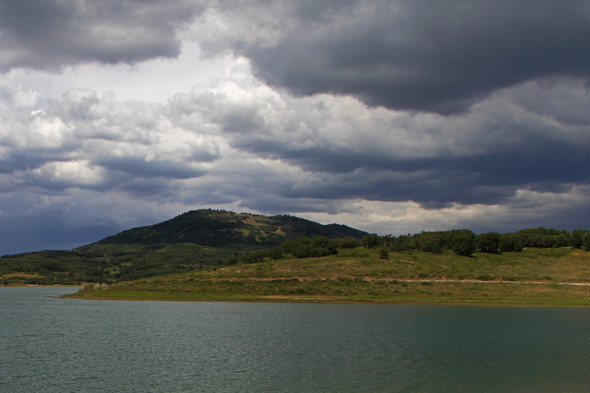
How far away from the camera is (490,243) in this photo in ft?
593

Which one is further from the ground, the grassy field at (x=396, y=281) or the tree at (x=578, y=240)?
A: the tree at (x=578, y=240)

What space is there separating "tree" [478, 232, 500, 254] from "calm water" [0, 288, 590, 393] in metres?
96.5

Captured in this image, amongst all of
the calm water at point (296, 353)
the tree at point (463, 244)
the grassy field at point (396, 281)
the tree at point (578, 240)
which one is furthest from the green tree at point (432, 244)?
the calm water at point (296, 353)

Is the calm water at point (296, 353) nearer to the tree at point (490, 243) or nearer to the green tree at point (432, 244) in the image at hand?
the green tree at point (432, 244)

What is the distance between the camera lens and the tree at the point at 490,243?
593 ft

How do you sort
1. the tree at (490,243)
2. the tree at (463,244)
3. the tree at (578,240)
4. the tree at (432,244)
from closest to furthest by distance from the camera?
1. the tree at (463,244)
2. the tree at (490,243)
3. the tree at (432,244)
4. the tree at (578,240)

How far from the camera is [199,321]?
78.4m

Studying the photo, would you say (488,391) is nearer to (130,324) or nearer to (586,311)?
(130,324)

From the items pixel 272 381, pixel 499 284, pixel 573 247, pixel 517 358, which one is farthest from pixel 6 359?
pixel 573 247

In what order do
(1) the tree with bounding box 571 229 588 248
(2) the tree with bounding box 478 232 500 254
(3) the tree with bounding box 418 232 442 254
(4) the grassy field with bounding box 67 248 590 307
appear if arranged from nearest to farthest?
(4) the grassy field with bounding box 67 248 590 307, (2) the tree with bounding box 478 232 500 254, (3) the tree with bounding box 418 232 442 254, (1) the tree with bounding box 571 229 588 248

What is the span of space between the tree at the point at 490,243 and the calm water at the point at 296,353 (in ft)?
317

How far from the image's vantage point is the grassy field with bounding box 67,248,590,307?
11881cm

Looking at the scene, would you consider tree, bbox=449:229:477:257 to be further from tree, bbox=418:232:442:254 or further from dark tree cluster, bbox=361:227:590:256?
tree, bbox=418:232:442:254

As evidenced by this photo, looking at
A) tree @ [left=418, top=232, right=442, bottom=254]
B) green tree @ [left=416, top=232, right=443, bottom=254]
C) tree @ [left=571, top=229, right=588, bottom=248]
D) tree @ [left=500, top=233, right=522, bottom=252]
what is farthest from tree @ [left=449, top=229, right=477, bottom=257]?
tree @ [left=571, top=229, right=588, bottom=248]
